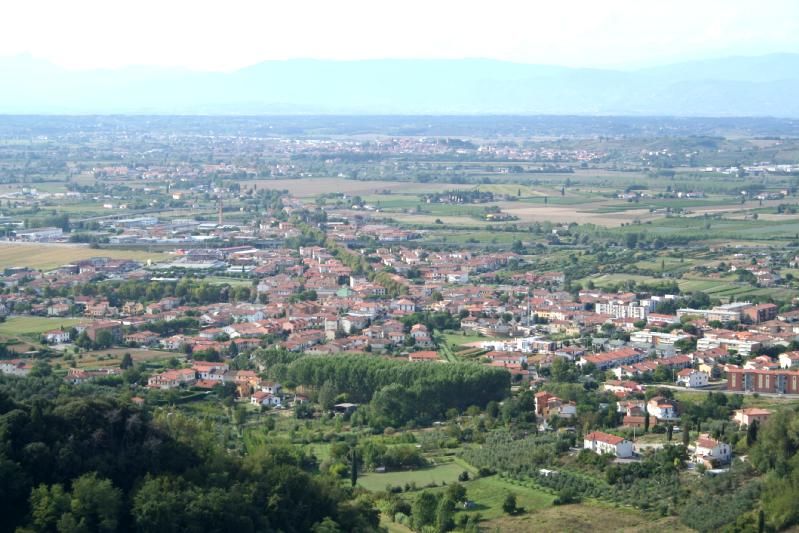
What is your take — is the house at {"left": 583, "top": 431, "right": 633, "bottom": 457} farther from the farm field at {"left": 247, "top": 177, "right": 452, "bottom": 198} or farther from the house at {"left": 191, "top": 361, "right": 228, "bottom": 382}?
the farm field at {"left": 247, "top": 177, "right": 452, "bottom": 198}

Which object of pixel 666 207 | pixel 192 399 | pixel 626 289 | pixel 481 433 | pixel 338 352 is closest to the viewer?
pixel 481 433

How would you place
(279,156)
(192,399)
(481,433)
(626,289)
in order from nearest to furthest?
(481,433) < (192,399) < (626,289) < (279,156)

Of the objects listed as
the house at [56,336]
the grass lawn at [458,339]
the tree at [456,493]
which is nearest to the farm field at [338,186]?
the grass lawn at [458,339]

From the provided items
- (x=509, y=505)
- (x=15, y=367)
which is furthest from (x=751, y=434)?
(x=15, y=367)

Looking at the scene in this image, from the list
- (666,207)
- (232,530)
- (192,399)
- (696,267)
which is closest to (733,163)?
(666,207)

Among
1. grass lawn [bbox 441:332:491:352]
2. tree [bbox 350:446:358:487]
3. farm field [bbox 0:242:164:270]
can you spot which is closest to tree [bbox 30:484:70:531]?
tree [bbox 350:446:358:487]

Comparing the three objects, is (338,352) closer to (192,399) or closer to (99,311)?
(192,399)

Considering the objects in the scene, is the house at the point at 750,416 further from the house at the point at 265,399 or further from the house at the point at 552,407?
the house at the point at 265,399

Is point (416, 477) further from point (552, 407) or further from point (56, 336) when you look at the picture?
point (56, 336)
